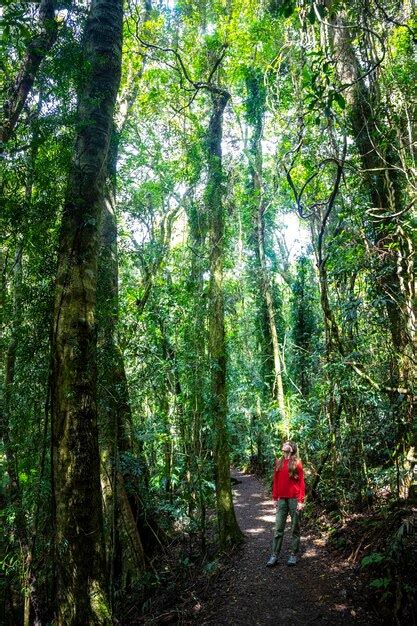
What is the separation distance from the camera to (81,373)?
11.1 ft

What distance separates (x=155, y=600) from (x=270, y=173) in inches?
511

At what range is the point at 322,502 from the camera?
8.99 m

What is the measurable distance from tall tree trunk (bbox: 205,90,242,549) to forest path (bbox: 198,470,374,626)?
0.73 meters

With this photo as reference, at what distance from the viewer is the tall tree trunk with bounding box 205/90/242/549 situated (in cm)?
778

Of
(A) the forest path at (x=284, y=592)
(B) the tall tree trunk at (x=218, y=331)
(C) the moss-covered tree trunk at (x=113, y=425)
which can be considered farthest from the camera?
(B) the tall tree trunk at (x=218, y=331)

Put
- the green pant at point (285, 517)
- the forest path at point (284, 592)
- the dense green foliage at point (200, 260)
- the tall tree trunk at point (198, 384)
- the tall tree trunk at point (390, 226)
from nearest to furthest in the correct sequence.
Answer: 1. the dense green foliage at point (200, 260)
2. the forest path at point (284, 592)
3. the tall tree trunk at point (390, 226)
4. the green pant at point (285, 517)
5. the tall tree trunk at point (198, 384)

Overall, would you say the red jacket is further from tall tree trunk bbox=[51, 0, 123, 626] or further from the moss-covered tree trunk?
tall tree trunk bbox=[51, 0, 123, 626]

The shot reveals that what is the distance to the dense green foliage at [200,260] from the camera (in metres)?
4.36

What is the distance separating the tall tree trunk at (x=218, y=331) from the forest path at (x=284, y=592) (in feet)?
2.38

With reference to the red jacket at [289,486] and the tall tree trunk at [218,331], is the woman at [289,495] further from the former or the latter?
the tall tree trunk at [218,331]

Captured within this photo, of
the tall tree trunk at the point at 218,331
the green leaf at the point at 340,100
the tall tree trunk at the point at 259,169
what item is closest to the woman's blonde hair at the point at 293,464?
the tall tree trunk at the point at 218,331

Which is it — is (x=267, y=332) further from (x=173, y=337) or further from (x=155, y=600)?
(x=155, y=600)

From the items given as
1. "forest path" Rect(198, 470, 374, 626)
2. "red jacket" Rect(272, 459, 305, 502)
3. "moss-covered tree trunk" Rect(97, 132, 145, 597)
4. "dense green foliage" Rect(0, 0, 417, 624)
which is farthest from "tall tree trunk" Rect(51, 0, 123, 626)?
"red jacket" Rect(272, 459, 305, 502)

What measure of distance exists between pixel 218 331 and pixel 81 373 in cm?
495
